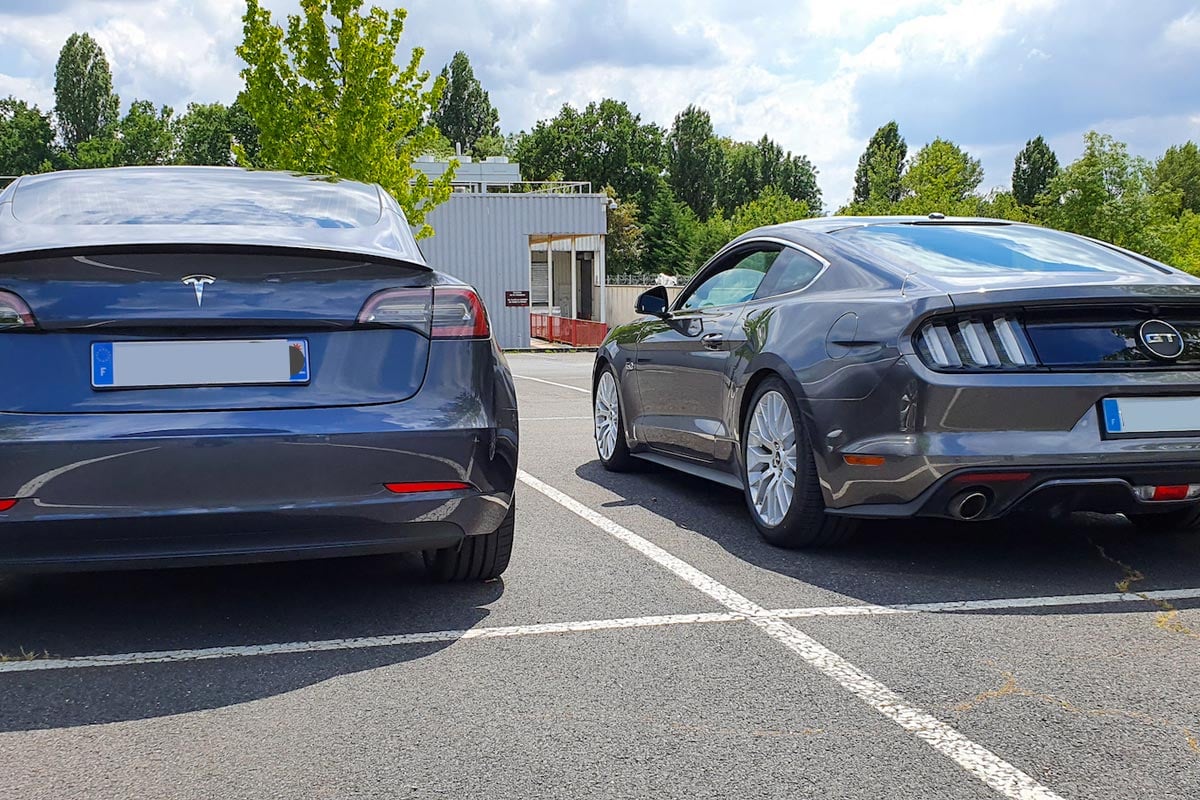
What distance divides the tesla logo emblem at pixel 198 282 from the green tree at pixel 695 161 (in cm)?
9907

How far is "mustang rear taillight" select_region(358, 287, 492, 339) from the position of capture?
12.1 feet

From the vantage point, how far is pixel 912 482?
430 cm

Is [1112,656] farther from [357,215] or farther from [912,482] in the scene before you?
[357,215]

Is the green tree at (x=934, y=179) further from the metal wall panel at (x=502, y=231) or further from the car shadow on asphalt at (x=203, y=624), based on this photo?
the car shadow on asphalt at (x=203, y=624)

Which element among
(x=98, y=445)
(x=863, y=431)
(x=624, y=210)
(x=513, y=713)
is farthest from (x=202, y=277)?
(x=624, y=210)

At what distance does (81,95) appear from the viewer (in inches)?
3885

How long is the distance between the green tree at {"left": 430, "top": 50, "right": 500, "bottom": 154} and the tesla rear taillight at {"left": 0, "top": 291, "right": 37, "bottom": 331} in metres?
115

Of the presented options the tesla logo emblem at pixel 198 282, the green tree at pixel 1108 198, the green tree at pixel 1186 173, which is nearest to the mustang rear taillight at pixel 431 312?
the tesla logo emblem at pixel 198 282

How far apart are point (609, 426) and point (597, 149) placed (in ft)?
267

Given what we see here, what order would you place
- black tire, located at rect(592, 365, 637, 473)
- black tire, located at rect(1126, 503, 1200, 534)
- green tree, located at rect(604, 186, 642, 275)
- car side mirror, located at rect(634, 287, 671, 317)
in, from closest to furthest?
black tire, located at rect(1126, 503, 1200, 534), car side mirror, located at rect(634, 287, 671, 317), black tire, located at rect(592, 365, 637, 473), green tree, located at rect(604, 186, 642, 275)

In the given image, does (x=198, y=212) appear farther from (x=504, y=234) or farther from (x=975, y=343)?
(x=504, y=234)

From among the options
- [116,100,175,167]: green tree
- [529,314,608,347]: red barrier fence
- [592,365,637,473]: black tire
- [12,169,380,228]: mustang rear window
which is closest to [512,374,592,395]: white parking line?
[592,365,637,473]: black tire

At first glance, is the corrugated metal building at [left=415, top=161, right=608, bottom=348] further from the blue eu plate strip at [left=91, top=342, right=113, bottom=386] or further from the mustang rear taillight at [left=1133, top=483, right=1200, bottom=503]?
the blue eu plate strip at [left=91, top=342, right=113, bottom=386]

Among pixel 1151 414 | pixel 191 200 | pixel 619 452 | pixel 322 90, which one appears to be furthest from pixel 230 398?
pixel 322 90
